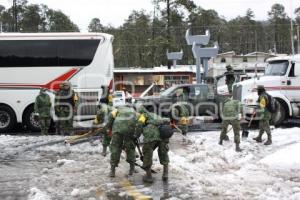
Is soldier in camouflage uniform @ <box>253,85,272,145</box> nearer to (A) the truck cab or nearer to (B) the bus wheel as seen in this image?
(A) the truck cab

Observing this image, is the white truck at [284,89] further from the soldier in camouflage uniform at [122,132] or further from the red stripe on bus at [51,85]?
the soldier in camouflage uniform at [122,132]

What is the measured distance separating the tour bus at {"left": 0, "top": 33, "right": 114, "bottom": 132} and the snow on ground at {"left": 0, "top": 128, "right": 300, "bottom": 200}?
289 centimetres

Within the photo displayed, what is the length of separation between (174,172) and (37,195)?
3.07 meters

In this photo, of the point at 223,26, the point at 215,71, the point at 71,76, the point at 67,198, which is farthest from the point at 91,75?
the point at 223,26

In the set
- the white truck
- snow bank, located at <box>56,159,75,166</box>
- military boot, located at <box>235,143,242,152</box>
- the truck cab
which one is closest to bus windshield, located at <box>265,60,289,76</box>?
the white truck

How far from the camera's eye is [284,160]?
11.5 m

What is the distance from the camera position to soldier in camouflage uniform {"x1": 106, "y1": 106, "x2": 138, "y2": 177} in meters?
9.90

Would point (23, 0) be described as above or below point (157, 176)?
above

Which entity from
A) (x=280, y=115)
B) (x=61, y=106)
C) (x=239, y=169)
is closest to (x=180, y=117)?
(x=61, y=106)

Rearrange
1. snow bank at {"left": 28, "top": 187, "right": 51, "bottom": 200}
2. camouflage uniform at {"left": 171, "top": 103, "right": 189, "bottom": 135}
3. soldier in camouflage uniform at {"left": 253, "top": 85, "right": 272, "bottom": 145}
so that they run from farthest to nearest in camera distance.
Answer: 1. camouflage uniform at {"left": 171, "top": 103, "right": 189, "bottom": 135}
2. soldier in camouflage uniform at {"left": 253, "top": 85, "right": 272, "bottom": 145}
3. snow bank at {"left": 28, "top": 187, "right": 51, "bottom": 200}

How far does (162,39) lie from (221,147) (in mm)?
34582

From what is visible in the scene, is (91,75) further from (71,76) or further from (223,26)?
(223,26)

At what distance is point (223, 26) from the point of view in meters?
95.2

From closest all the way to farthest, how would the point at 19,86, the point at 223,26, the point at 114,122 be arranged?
1. the point at 114,122
2. the point at 19,86
3. the point at 223,26
